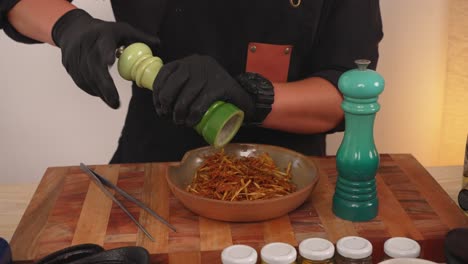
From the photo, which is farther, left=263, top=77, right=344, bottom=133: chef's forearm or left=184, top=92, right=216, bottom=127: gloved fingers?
left=263, top=77, right=344, bottom=133: chef's forearm

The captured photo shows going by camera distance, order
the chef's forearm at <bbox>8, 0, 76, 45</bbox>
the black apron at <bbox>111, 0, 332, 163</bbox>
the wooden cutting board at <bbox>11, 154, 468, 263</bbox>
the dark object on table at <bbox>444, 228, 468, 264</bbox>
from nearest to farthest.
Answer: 1. the dark object on table at <bbox>444, 228, 468, 264</bbox>
2. the wooden cutting board at <bbox>11, 154, 468, 263</bbox>
3. the chef's forearm at <bbox>8, 0, 76, 45</bbox>
4. the black apron at <bbox>111, 0, 332, 163</bbox>

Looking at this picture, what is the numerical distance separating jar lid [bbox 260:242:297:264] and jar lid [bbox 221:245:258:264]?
2 cm

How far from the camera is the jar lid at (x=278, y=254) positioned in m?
0.83

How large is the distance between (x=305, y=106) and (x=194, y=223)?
1.20ft

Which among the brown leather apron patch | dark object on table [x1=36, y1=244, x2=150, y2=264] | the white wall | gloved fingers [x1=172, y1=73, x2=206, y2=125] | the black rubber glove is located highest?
the black rubber glove

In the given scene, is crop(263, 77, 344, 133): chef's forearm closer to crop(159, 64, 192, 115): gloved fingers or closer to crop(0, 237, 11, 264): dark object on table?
crop(159, 64, 192, 115): gloved fingers

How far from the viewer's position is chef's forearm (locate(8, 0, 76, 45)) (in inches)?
47.1

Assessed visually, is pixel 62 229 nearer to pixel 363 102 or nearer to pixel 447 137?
pixel 363 102

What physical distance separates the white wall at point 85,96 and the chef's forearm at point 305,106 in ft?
2.20

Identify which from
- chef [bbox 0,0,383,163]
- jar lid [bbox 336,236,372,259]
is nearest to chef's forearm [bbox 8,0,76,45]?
chef [bbox 0,0,383,163]

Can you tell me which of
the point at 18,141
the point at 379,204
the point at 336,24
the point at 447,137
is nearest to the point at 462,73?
the point at 447,137

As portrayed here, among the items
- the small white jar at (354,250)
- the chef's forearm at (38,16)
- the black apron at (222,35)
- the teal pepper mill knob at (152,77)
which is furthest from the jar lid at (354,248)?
the chef's forearm at (38,16)

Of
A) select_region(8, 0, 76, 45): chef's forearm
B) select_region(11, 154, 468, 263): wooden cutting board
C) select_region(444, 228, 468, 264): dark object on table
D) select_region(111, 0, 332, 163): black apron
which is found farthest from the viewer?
select_region(111, 0, 332, 163): black apron

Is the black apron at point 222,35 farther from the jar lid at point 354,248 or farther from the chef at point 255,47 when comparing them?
the jar lid at point 354,248
